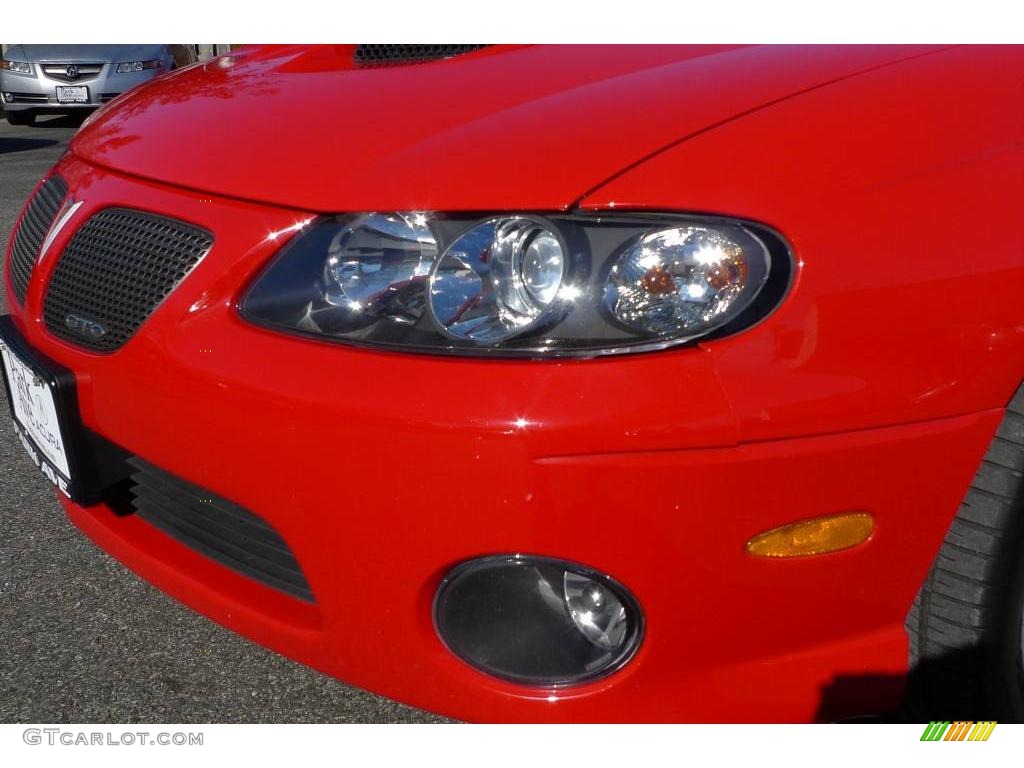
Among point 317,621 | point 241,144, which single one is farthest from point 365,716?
point 241,144

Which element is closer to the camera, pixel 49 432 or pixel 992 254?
pixel 992 254

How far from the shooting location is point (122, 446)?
1.63 metres

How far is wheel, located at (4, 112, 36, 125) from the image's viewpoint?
11649 millimetres

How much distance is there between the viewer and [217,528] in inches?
65.0

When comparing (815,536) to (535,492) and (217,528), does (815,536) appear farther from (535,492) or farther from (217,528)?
(217,528)

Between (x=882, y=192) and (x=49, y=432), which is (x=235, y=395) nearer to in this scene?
(x=49, y=432)

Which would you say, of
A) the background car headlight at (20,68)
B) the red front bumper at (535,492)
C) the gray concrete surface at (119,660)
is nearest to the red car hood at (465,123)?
the red front bumper at (535,492)

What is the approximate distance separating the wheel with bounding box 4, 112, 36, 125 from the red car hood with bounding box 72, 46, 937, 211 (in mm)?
11024

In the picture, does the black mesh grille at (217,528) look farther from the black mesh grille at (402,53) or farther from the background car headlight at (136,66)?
the background car headlight at (136,66)
